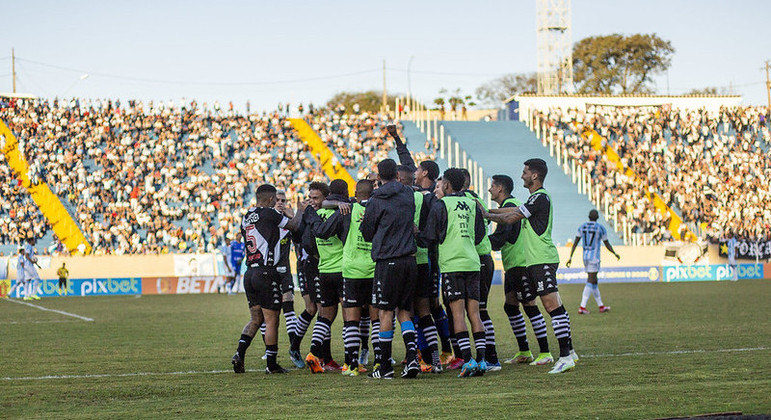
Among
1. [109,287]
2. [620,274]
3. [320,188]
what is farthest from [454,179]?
[620,274]

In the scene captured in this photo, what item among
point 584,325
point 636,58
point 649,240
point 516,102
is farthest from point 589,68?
point 584,325

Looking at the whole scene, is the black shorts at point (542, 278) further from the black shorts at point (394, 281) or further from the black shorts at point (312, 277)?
the black shorts at point (312, 277)

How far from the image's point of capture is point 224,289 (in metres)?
38.8

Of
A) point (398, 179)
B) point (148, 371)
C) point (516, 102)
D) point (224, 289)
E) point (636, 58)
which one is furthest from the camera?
point (636, 58)

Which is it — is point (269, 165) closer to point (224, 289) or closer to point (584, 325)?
point (224, 289)

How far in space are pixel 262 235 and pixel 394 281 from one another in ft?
6.16

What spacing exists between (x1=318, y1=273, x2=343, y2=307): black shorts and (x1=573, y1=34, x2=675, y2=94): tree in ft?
251

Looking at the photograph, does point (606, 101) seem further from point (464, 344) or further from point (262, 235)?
point (464, 344)

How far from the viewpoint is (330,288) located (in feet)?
39.4

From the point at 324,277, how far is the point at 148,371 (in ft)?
8.13

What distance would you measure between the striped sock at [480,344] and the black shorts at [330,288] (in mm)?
1834

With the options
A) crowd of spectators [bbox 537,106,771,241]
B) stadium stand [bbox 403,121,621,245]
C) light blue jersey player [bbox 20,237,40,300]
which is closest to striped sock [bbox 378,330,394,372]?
light blue jersey player [bbox 20,237,40,300]

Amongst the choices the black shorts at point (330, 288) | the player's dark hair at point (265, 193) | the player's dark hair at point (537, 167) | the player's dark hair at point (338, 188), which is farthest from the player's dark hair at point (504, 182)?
the player's dark hair at point (265, 193)

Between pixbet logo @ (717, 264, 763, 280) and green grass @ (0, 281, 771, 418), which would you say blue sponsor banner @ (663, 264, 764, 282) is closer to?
pixbet logo @ (717, 264, 763, 280)
